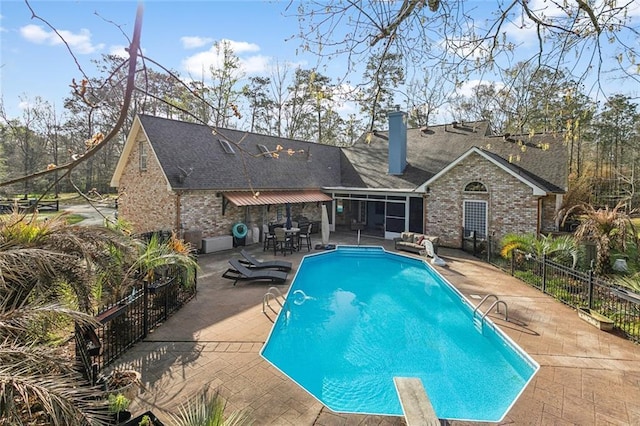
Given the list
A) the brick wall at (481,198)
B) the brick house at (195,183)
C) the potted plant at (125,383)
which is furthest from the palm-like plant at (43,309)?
the brick wall at (481,198)

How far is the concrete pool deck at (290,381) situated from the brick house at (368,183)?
8.98 metres

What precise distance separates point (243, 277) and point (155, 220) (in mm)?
11363

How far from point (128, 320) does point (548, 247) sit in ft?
59.8

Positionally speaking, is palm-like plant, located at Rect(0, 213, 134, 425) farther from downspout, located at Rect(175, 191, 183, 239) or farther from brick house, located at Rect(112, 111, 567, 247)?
downspout, located at Rect(175, 191, 183, 239)

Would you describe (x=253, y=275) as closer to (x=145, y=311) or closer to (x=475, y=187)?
(x=145, y=311)

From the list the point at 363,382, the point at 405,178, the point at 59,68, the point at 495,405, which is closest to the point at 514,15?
the point at 59,68

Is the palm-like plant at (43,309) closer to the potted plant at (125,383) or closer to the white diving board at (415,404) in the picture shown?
the potted plant at (125,383)

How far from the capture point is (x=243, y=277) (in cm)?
1588

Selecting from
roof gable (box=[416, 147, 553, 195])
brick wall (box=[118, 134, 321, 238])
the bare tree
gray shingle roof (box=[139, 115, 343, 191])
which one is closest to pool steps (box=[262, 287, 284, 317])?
gray shingle roof (box=[139, 115, 343, 191])

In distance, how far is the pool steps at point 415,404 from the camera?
5.89m

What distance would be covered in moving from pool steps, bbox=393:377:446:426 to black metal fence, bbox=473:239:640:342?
24.8ft

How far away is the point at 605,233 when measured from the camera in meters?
16.0

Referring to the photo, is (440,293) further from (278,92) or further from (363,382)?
(278,92)

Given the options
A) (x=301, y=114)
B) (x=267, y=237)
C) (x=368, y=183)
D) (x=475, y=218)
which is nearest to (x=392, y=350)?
(x=267, y=237)
